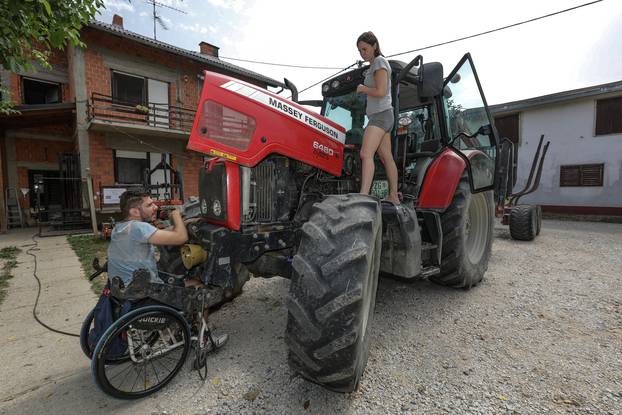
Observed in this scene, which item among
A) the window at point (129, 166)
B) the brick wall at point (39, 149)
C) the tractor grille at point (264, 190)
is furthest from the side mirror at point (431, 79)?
the brick wall at point (39, 149)

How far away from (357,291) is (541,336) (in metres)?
1.97

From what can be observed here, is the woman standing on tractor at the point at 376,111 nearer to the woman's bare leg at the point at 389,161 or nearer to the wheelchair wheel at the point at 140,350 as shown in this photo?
the woman's bare leg at the point at 389,161

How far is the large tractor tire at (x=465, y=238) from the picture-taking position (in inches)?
124

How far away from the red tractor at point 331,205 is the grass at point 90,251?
219 centimetres

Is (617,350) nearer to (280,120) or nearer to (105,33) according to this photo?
(280,120)

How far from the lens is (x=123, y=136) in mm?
10906

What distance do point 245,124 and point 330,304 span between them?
1317mm

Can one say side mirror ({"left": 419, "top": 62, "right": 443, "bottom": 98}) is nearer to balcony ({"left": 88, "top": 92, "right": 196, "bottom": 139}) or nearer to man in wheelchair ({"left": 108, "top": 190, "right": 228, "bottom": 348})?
man in wheelchair ({"left": 108, "top": 190, "right": 228, "bottom": 348})

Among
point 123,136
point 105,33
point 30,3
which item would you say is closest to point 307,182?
point 30,3

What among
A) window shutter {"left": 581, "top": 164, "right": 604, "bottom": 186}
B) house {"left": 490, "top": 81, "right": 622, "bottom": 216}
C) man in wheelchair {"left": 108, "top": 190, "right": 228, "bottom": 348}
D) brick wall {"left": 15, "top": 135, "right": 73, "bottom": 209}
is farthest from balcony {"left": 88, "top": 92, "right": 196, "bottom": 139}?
window shutter {"left": 581, "top": 164, "right": 604, "bottom": 186}

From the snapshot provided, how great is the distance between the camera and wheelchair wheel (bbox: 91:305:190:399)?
1.87 metres

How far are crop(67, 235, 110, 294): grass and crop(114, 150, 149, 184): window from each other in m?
3.39

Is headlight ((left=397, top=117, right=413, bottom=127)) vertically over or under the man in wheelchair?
over

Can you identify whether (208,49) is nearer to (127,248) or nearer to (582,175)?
(127,248)
